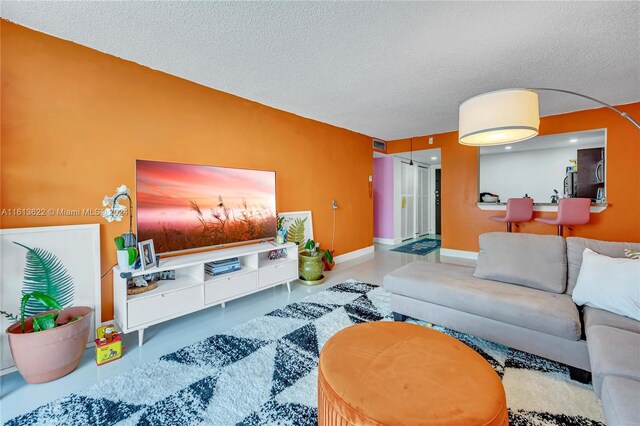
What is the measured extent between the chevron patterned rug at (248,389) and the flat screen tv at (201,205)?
3.46 feet

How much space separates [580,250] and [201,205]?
3436mm

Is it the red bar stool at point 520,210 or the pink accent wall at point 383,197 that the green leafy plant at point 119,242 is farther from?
the pink accent wall at point 383,197

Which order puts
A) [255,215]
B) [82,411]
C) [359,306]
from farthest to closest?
[255,215]
[359,306]
[82,411]

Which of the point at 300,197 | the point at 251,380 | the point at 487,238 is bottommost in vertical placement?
the point at 251,380

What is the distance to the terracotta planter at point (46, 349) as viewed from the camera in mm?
1661

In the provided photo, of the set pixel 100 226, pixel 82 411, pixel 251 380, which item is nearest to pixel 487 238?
pixel 251 380

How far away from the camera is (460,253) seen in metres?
5.26

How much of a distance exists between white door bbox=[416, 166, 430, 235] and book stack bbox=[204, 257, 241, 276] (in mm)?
5865

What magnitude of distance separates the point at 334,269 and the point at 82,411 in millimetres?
3288

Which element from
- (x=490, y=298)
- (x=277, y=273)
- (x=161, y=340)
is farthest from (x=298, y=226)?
(x=490, y=298)

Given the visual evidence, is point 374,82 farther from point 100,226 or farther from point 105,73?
point 100,226

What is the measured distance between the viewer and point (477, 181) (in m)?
4.99

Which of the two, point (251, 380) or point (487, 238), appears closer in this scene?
point (251, 380)

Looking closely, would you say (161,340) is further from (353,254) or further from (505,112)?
(353,254)
